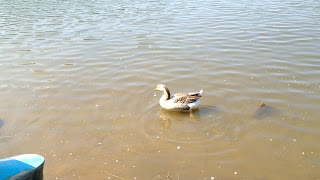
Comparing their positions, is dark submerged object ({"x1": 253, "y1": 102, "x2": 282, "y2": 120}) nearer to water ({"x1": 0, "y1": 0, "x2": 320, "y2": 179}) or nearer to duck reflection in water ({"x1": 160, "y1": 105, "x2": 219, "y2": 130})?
water ({"x1": 0, "y1": 0, "x2": 320, "y2": 179})

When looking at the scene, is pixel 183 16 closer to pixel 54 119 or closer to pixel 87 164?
pixel 54 119

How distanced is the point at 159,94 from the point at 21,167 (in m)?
6.11

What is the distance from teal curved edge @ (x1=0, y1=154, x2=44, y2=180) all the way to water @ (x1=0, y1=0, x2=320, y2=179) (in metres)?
2.11

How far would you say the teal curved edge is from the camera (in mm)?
4555

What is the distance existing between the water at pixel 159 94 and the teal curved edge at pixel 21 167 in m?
2.11

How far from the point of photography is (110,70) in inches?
469

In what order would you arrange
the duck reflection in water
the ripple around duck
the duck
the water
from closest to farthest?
the water
the ripple around duck
the duck reflection in water
the duck

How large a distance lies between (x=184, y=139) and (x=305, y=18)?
1300 cm

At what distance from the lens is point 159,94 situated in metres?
10.3

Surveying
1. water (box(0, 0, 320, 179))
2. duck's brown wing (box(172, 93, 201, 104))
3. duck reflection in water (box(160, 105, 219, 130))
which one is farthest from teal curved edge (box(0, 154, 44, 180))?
duck's brown wing (box(172, 93, 201, 104))

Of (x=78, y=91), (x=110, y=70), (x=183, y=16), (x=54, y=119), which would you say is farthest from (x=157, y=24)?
(x=54, y=119)

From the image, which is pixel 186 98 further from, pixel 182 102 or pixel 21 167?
pixel 21 167

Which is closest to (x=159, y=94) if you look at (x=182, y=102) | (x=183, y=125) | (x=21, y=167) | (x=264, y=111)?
(x=182, y=102)

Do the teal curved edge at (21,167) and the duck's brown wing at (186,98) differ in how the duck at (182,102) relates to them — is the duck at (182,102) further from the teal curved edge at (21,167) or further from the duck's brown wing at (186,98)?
the teal curved edge at (21,167)
